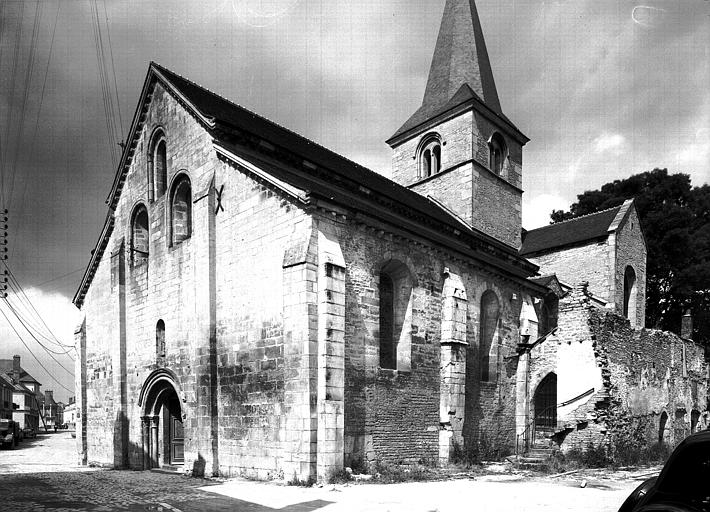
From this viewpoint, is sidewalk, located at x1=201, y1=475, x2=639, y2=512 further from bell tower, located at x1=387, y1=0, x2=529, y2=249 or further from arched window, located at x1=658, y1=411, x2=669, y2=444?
bell tower, located at x1=387, y1=0, x2=529, y2=249

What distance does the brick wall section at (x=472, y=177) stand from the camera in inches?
1091

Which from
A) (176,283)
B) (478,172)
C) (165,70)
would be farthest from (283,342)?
(478,172)

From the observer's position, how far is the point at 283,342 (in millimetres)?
12719

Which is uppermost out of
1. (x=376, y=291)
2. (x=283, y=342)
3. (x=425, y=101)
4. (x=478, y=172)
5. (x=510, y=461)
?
(x=425, y=101)

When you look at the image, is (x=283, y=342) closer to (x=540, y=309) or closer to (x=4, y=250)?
(x=4, y=250)

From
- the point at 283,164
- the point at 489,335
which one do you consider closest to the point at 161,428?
the point at 283,164

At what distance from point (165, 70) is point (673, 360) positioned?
21.4 meters

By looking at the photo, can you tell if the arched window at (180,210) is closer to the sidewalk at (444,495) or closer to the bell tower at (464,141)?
the sidewalk at (444,495)

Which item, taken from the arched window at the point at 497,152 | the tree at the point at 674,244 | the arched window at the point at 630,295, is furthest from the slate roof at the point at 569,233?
the tree at the point at 674,244

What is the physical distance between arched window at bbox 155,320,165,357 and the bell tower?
53.1 feet

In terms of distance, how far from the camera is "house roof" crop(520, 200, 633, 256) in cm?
2803

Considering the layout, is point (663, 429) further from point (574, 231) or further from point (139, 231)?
point (139, 231)

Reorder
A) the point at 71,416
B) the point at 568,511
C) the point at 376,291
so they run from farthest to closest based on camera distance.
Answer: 1. the point at 71,416
2. the point at 376,291
3. the point at 568,511

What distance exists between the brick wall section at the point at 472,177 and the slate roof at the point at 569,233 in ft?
3.71
